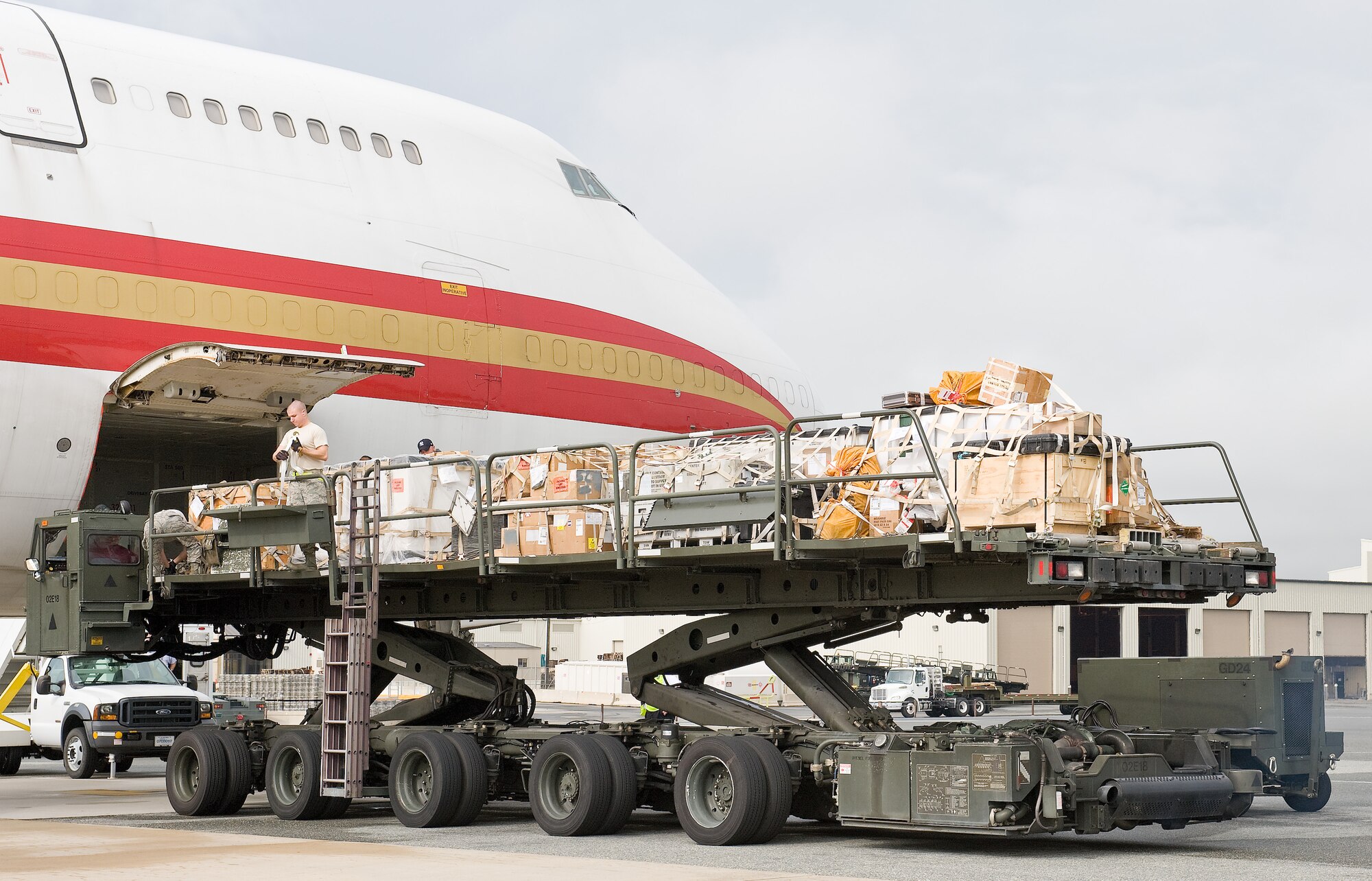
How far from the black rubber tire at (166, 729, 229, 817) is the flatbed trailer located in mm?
27

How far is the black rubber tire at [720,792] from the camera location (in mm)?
13109

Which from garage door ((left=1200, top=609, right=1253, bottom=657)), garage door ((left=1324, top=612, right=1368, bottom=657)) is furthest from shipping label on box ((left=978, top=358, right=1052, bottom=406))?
garage door ((left=1324, top=612, right=1368, bottom=657))

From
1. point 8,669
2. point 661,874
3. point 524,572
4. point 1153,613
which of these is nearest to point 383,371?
point 524,572

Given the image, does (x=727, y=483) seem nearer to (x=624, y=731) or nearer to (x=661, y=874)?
(x=624, y=731)

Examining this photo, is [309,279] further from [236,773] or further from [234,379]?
[236,773]

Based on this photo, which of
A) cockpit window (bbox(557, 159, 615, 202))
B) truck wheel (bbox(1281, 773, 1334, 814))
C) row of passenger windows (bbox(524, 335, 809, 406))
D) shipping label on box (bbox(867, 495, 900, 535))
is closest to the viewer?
shipping label on box (bbox(867, 495, 900, 535))

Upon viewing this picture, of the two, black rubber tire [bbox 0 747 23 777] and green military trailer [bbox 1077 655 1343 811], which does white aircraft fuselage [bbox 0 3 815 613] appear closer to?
green military trailer [bbox 1077 655 1343 811]

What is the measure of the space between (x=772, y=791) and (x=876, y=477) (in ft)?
9.33

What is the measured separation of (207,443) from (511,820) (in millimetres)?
6801

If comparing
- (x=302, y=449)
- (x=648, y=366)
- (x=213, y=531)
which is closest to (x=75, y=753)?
(x=213, y=531)

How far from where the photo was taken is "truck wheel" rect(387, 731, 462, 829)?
1493cm

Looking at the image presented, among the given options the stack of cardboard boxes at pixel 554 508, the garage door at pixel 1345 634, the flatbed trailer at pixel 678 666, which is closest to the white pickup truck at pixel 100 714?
the flatbed trailer at pixel 678 666

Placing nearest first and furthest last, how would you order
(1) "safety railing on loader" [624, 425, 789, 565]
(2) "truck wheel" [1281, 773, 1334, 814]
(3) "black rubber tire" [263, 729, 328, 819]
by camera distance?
(1) "safety railing on loader" [624, 425, 789, 565]
(3) "black rubber tire" [263, 729, 328, 819]
(2) "truck wheel" [1281, 773, 1334, 814]

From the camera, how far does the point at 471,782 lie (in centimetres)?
1508
